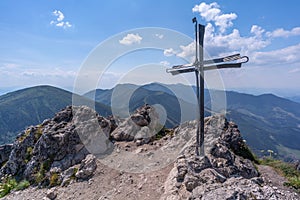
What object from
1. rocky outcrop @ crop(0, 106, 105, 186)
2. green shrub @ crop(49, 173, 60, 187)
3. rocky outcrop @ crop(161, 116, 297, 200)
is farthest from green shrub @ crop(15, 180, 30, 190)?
rocky outcrop @ crop(161, 116, 297, 200)

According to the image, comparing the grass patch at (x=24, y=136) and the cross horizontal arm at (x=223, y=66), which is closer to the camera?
the cross horizontal arm at (x=223, y=66)

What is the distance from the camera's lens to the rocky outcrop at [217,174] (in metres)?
7.97

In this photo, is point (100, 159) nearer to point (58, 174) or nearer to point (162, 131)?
point (58, 174)

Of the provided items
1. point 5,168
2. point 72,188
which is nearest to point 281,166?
point 72,188

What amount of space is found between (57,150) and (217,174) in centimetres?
1130

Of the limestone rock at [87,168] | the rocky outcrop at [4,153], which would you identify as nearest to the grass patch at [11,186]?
the limestone rock at [87,168]

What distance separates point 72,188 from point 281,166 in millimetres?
13666

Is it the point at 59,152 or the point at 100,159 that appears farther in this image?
the point at 59,152

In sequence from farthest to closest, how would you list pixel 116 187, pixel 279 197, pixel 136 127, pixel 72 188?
1. pixel 136 127
2. pixel 72 188
3. pixel 116 187
4. pixel 279 197

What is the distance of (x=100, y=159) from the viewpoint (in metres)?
15.6

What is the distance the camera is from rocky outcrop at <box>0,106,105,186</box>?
50.7 ft

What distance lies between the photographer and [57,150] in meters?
17.0

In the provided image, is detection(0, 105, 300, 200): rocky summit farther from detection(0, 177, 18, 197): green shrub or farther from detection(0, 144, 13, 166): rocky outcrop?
detection(0, 177, 18, 197): green shrub

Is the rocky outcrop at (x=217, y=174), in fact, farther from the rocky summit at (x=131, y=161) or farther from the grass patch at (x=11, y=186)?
the grass patch at (x=11, y=186)
